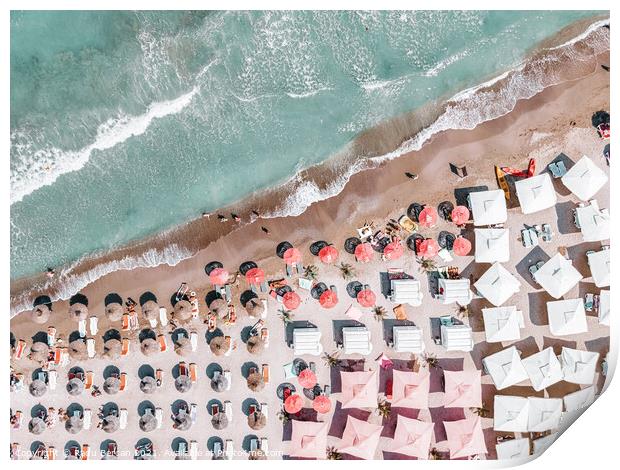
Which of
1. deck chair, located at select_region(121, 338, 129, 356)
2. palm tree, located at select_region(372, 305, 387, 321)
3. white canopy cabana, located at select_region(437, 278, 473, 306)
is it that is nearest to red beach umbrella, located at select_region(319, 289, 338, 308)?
palm tree, located at select_region(372, 305, 387, 321)

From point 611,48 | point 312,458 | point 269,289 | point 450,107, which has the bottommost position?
point 312,458

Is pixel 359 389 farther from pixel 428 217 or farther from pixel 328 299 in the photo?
pixel 428 217

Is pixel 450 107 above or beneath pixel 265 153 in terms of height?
above

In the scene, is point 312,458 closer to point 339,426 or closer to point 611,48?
point 339,426

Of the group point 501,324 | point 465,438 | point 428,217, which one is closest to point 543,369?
point 501,324

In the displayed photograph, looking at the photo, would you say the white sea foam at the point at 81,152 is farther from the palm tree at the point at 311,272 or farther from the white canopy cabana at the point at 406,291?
the white canopy cabana at the point at 406,291

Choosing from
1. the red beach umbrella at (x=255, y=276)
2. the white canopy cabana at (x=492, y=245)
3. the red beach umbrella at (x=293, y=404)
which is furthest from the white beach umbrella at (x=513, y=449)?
the red beach umbrella at (x=255, y=276)

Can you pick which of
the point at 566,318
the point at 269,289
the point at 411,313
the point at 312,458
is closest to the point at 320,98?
the point at 269,289

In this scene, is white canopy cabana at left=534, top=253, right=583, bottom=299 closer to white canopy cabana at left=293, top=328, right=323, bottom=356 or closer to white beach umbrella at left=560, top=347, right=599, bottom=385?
white beach umbrella at left=560, top=347, right=599, bottom=385
